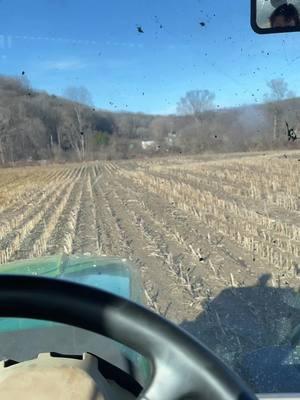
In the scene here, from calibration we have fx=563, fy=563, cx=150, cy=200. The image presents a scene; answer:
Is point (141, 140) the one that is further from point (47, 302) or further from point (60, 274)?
point (47, 302)

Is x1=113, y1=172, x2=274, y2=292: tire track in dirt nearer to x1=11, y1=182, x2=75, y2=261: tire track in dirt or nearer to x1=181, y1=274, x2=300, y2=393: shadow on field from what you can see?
x1=181, y1=274, x2=300, y2=393: shadow on field

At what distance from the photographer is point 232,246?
5.83m

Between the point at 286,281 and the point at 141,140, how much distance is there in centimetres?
265

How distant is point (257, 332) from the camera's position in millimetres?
2867

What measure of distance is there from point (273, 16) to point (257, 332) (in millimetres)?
1982

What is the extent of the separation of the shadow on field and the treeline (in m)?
0.65

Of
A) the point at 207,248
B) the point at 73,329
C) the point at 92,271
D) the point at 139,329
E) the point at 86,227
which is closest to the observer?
the point at 139,329

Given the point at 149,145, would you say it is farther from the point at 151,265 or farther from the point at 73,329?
the point at 151,265

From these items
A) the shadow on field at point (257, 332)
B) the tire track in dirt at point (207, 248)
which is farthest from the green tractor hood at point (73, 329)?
the tire track in dirt at point (207, 248)

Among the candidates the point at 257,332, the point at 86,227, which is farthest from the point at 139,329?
the point at 86,227

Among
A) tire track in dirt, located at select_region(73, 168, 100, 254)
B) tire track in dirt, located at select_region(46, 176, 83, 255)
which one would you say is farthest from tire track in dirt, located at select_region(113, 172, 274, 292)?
tire track in dirt, located at select_region(46, 176, 83, 255)

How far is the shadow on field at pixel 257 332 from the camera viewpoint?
6.11 feet

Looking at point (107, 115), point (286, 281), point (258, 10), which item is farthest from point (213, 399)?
point (286, 281)

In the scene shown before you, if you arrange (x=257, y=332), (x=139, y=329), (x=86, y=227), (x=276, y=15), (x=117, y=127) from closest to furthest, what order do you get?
(x=139, y=329) < (x=276, y=15) < (x=117, y=127) < (x=257, y=332) < (x=86, y=227)
